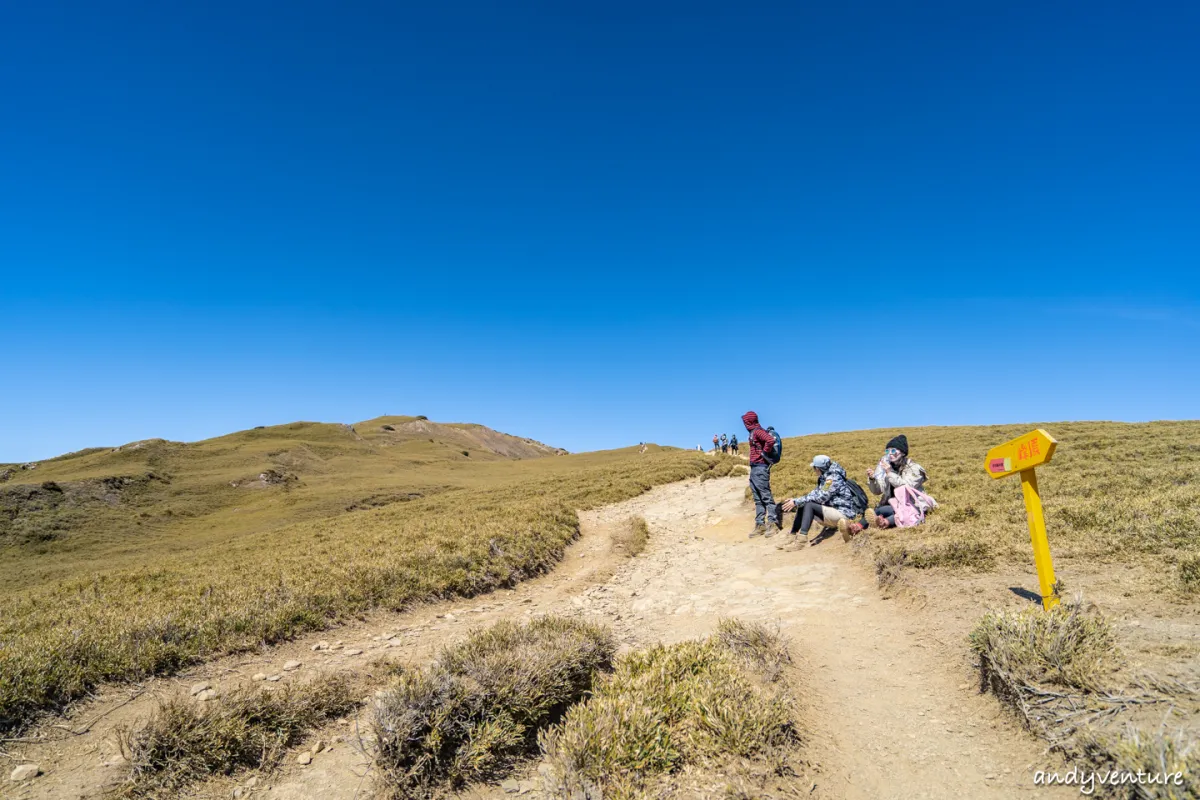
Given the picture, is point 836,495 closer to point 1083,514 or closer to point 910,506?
point 910,506

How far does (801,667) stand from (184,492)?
6802 cm

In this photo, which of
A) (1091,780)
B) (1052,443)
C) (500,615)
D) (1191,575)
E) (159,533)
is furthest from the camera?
(159,533)

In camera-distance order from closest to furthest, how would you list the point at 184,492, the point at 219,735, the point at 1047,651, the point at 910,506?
1. the point at 1047,651
2. the point at 219,735
3. the point at 910,506
4. the point at 184,492

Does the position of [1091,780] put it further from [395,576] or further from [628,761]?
[395,576]

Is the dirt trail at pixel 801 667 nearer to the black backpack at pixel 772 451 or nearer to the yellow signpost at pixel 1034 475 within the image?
the yellow signpost at pixel 1034 475

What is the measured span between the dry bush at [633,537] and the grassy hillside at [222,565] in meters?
1.70

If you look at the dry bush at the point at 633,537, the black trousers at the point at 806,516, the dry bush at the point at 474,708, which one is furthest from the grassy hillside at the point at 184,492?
the dry bush at the point at 474,708

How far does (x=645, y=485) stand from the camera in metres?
29.0

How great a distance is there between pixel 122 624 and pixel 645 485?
75.6ft

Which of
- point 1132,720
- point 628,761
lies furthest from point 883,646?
point 628,761

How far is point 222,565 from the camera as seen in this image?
1625 cm

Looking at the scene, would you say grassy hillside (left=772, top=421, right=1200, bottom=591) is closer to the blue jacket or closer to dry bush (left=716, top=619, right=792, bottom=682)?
the blue jacket

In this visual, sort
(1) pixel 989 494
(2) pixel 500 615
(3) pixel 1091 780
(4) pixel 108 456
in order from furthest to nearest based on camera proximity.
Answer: (4) pixel 108 456 → (1) pixel 989 494 → (2) pixel 500 615 → (3) pixel 1091 780

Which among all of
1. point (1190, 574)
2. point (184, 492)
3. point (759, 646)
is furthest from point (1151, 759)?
point (184, 492)
